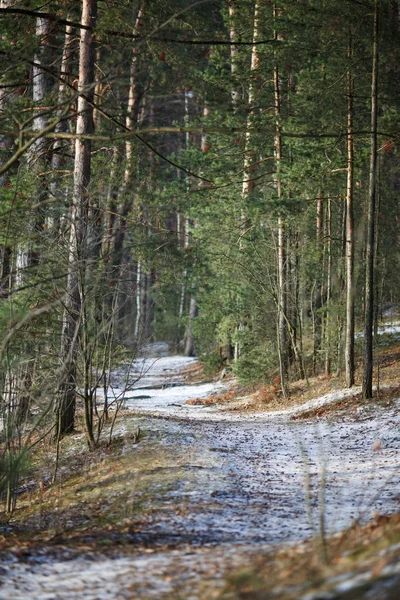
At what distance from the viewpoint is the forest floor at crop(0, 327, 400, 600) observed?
11.0 feet

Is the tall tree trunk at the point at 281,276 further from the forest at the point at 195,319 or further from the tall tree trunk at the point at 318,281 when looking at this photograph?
the tall tree trunk at the point at 318,281

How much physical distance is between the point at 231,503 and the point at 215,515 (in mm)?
498

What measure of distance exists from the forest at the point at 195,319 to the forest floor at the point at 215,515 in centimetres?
3

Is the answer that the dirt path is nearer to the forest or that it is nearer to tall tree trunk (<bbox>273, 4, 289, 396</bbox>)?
the forest

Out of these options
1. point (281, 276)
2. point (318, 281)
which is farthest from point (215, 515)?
point (318, 281)

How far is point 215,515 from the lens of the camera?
5840mm

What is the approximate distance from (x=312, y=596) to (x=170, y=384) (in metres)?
22.5

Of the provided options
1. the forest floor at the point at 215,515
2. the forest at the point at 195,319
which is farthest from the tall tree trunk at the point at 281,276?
the forest floor at the point at 215,515

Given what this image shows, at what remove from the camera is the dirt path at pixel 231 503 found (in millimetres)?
3980

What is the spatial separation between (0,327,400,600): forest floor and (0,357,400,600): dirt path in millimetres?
16

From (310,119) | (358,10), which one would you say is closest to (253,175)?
(310,119)

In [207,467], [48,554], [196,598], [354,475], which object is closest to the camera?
[196,598]

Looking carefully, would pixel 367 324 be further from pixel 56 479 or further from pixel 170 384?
pixel 170 384

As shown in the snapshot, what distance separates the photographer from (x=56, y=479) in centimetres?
868
